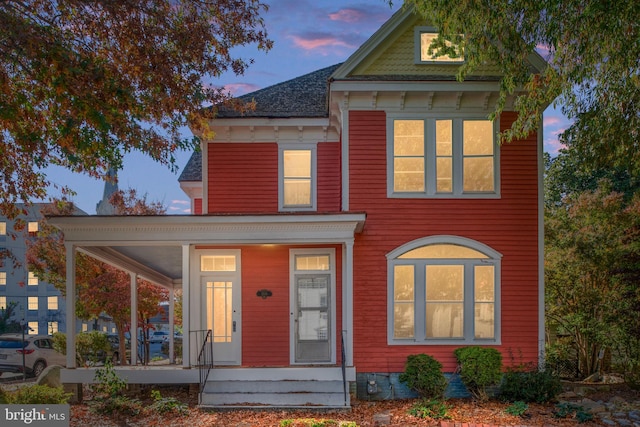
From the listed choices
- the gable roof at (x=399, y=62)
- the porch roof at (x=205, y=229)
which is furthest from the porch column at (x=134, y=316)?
the gable roof at (x=399, y=62)

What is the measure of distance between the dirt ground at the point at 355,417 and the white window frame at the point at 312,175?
193 inches

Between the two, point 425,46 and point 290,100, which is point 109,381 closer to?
point 290,100

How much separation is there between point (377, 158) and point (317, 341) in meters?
4.45

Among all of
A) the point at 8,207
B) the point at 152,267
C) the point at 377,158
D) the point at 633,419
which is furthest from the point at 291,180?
the point at 633,419

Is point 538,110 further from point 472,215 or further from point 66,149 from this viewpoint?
point 66,149

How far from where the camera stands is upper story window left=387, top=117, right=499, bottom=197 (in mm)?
13289

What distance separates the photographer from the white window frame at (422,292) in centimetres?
1306

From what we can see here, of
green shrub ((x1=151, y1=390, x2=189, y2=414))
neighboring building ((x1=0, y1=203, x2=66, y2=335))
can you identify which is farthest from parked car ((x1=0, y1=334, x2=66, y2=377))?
neighboring building ((x1=0, y1=203, x2=66, y2=335))

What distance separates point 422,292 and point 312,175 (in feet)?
13.1

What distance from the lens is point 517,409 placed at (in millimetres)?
11148

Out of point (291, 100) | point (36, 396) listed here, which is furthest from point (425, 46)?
point (36, 396)

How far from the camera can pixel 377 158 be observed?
13258 millimetres

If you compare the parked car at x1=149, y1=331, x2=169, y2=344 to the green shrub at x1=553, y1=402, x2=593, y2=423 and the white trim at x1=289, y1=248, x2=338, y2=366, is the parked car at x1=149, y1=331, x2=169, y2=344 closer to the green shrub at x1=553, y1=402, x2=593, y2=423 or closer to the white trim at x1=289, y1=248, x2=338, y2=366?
the white trim at x1=289, y1=248, x2=338, y2=366

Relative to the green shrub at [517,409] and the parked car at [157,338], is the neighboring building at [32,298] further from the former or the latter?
the green shrub at [517,409]
